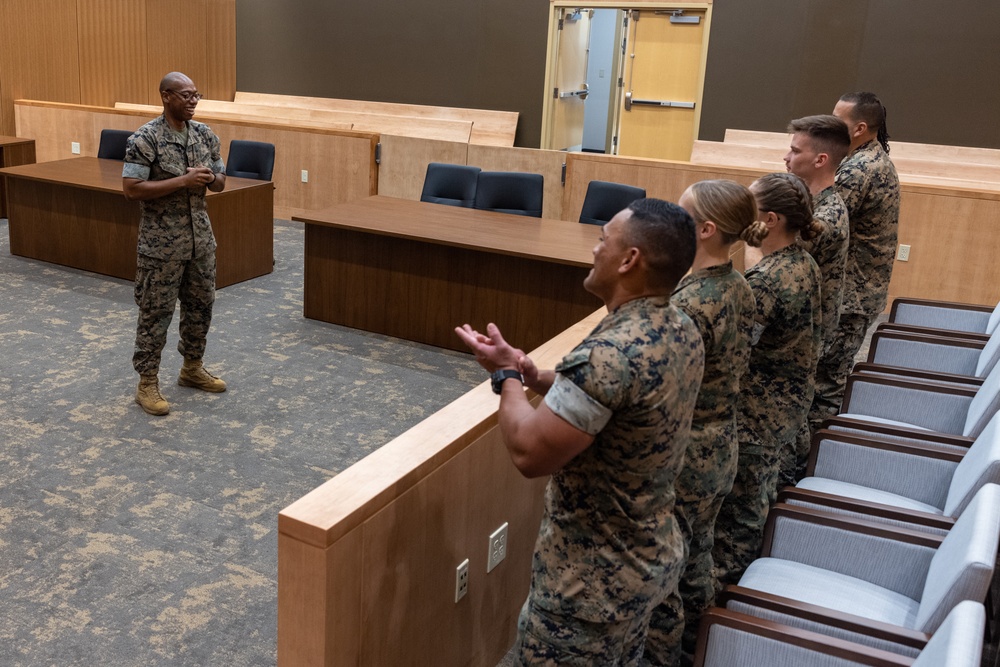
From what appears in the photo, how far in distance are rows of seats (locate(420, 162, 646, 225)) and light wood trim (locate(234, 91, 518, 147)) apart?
3352 millimetres

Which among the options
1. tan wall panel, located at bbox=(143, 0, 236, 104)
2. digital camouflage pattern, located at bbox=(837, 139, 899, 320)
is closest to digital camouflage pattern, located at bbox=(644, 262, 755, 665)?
digital camouflage pattern, located at bbox=(837, 139, 899, 320)

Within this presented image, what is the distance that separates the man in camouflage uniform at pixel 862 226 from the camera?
3.80m

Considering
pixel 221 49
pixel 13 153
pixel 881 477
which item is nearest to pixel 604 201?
pixel 881 477

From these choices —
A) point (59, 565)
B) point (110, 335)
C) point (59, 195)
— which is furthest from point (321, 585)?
point (59, 195)

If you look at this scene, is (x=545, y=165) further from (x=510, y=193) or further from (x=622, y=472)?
(x=622, y=472)

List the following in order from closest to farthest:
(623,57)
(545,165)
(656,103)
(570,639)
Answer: (570,639), (545,165), (656,103), (623,57)

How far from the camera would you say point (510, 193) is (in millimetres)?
6395

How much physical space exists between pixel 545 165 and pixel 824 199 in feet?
15.7

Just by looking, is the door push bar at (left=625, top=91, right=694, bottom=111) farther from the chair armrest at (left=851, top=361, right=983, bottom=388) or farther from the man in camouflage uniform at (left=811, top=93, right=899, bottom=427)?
the chair armrest at (left=851, top=361, right=983, bottom=388)

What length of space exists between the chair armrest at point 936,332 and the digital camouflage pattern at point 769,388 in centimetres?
173

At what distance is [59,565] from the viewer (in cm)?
314

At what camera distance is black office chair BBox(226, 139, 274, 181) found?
7.31 m

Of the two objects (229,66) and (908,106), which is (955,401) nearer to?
(908,106)

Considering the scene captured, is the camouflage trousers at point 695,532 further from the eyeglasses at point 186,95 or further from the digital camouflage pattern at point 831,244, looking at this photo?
the eyeglasses at point 186,95
